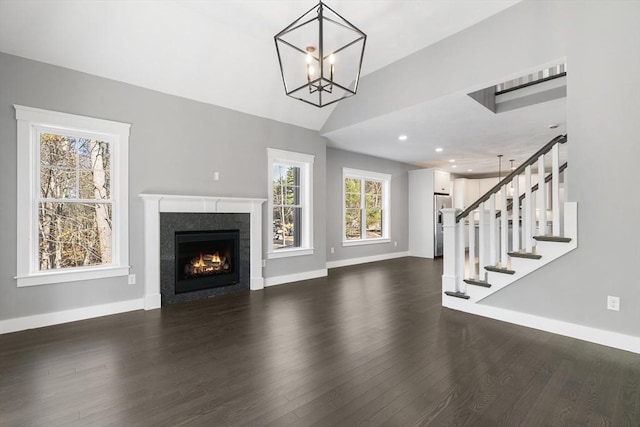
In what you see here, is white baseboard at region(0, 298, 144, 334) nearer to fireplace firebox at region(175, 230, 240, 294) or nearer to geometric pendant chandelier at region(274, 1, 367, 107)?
fireplace firebox at region(175, 230, 240, 294)

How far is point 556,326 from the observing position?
2.95m

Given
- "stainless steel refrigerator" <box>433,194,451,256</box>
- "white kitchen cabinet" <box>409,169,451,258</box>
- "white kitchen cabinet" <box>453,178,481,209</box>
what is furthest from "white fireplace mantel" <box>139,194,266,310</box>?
"white kitchen cabinet" <box>453,178,481,209</box>

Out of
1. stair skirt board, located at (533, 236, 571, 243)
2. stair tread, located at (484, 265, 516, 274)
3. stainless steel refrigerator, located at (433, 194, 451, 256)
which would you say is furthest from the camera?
stainless steel refrigerator, located at (433, 194, 451, 256)

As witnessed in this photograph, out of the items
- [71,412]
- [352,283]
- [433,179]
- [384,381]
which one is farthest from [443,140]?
[71,412]

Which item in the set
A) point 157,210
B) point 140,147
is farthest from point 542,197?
point 140,147

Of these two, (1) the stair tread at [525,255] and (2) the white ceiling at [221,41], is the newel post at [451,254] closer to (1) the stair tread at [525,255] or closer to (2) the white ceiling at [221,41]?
(1) the stair tread at [525,255]

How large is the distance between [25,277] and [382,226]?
22.1ft

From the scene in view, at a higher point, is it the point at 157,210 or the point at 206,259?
the point at 157,210

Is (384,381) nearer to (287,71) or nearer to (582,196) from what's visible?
(582,196)

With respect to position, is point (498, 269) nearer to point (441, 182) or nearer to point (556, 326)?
point (556, 326)

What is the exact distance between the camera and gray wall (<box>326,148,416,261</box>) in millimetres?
6711

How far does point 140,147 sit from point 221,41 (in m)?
1.65

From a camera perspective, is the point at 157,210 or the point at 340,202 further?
the point at 340,202

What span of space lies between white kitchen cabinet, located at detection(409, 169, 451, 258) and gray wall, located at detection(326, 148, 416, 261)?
17 centimetres
